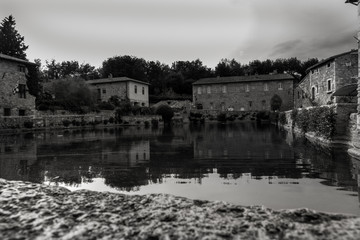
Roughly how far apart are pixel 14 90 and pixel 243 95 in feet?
123

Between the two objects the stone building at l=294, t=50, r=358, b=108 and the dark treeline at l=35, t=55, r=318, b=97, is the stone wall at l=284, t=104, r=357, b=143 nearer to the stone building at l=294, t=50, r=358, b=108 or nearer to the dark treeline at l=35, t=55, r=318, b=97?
the stone building at l=294, t=50, r=358, b=108

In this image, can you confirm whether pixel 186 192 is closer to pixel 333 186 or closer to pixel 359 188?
pixel 333 186

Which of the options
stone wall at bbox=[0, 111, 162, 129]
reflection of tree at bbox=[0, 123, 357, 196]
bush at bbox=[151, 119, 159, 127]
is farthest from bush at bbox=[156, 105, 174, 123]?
reflection of tree at bbox=[0, 123, 357, 196]

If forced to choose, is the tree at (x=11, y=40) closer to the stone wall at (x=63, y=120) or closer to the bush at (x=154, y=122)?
the stone wall at (x=63, y=120)

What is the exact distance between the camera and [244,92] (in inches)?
2013

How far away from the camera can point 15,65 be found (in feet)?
92.9

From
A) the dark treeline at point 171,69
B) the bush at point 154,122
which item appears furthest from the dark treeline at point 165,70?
the bush at point 154,122

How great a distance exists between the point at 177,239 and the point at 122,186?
3.39m

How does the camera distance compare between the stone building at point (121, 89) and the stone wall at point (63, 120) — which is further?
the stone building at point (121, 89)

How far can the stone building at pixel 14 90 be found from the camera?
27.0 m

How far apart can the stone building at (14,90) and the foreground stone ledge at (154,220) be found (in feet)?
89.0

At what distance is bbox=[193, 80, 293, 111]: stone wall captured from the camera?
48.8 m

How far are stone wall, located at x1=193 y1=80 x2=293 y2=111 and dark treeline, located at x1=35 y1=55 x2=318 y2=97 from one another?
1140cm

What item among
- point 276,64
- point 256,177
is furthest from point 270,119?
point 256,177
